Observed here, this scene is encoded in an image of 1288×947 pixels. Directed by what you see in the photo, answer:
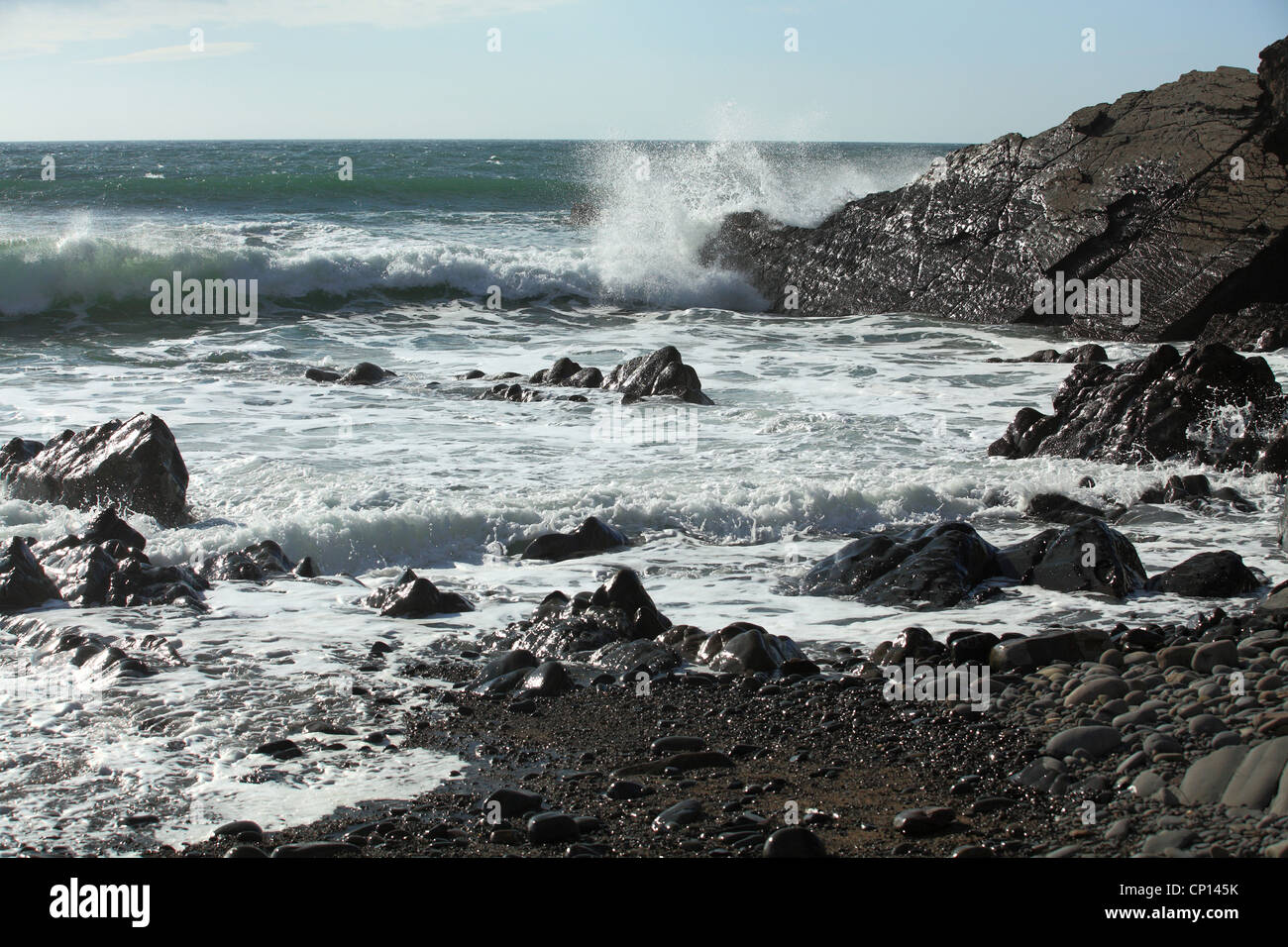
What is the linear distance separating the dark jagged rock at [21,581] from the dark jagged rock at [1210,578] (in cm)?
565

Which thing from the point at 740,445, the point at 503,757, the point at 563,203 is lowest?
the point at 503,757

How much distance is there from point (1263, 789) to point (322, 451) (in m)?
7.19

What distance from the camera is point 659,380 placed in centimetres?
1143

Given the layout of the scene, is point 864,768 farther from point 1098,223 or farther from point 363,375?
point 1098,223

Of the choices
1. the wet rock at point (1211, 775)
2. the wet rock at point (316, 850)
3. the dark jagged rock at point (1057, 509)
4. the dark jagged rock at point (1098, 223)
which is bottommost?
the wet rock at point (316, 850)

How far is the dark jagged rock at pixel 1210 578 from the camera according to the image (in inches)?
231

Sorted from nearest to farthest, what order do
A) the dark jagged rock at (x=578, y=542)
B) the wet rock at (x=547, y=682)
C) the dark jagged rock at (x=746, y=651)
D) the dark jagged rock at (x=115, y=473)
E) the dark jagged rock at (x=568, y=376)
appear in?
the wet rock at (x=547, y=682)
the dark jagged rock at (x=746, y=651)
the dark jagged rock at (x=578, y=542)
the dark jagged rock at (x=115, y=473)
the dark jagged rock at (x=568, y=376)

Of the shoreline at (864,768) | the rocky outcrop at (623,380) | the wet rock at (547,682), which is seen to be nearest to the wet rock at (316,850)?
the shoreline at (864,768)

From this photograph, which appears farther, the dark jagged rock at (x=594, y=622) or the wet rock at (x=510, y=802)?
the dark jagged rock at (x=594, y=622)

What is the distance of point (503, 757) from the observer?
4137 millimetres

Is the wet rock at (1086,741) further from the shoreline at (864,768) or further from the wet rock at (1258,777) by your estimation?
the wet rock at (1258,777)

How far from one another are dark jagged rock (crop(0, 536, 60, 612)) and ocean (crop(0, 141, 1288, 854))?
0.18 m
